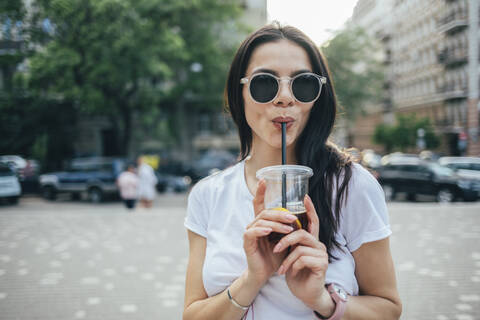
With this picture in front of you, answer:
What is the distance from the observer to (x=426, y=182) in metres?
14.1

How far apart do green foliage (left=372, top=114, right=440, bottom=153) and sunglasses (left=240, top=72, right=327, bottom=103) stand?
2795 cm

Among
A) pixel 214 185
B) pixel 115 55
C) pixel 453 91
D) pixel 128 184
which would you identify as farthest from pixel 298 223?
pixel 453 91

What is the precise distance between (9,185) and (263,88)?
362 inches

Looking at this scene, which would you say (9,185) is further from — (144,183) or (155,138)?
(155,138)

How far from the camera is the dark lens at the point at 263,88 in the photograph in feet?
4.57

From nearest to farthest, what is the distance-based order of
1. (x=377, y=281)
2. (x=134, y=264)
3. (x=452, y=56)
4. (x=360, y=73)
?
(x=377, y=281) < (x=134, y=264) < (x=452, y=56) < (x=360, y=73)

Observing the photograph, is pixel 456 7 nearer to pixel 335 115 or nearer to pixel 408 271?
pixel 408 271

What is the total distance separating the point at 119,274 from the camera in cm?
582

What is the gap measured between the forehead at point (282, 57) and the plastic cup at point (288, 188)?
0.43m

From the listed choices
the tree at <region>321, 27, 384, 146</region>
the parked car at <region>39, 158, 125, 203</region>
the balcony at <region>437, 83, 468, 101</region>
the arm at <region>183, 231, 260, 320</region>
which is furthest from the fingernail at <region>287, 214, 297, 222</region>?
the tree at <region>321, 27, 384, 146</region>

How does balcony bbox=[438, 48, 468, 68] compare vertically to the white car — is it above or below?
above

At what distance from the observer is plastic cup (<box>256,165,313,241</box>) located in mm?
1160

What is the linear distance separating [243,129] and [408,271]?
509cm

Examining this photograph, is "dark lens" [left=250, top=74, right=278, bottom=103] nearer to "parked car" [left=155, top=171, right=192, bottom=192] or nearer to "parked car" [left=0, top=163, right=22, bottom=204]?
"parked car" [left=0, top=163, right=22, bottom=204]
